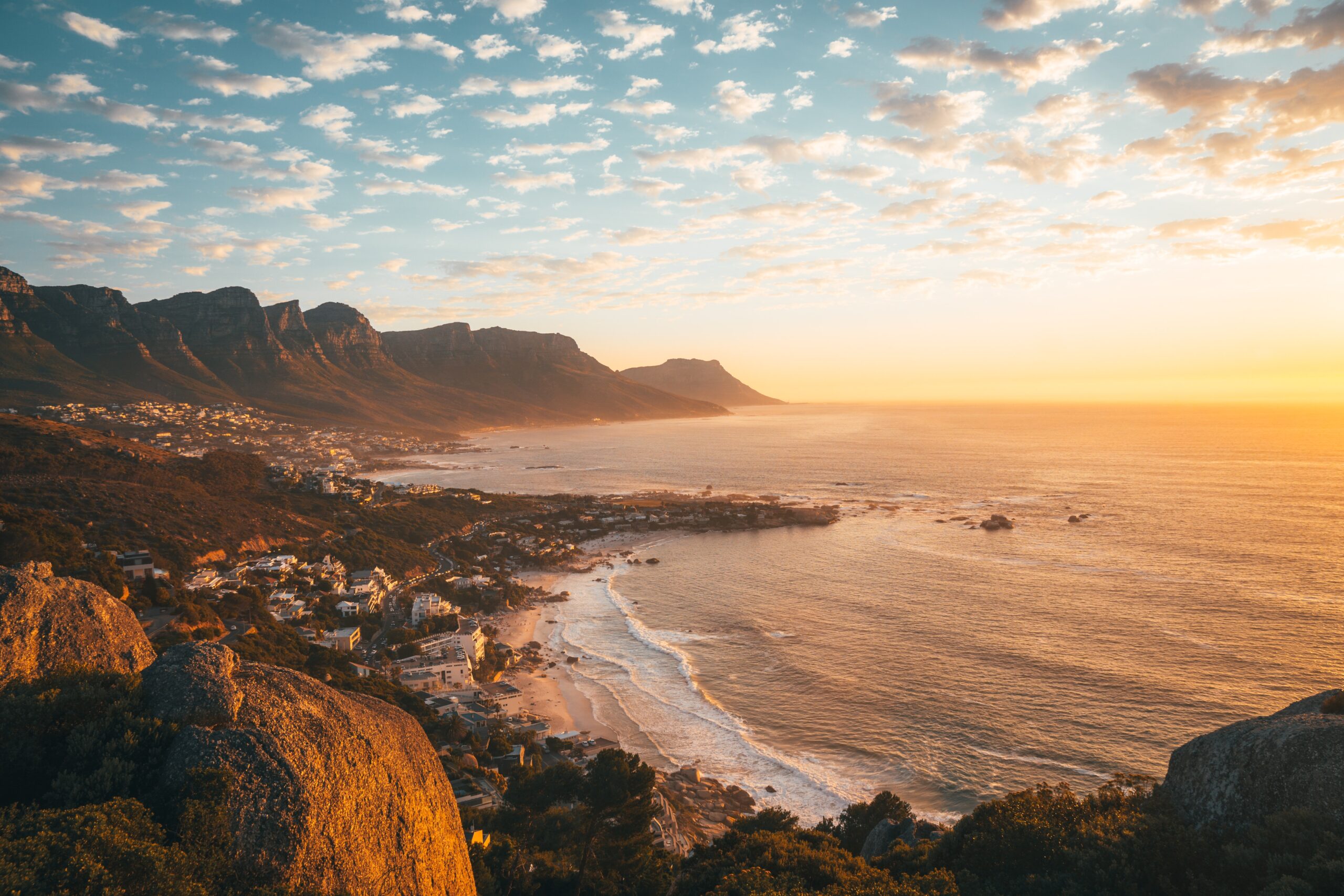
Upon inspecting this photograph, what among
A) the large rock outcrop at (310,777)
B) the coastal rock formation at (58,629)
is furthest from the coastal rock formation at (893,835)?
the coastal rock formation at (58,629)

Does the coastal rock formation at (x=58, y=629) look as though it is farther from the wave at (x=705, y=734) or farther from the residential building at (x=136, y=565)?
the residential building at (x=136, y=565)

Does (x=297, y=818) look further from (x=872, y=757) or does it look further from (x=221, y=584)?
(x=221, y=584)

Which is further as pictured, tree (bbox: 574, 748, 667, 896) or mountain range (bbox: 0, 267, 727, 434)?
mountain range (bbox: 0, 267, 727, 434)

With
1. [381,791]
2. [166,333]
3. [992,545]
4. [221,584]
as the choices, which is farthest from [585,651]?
[166,333]

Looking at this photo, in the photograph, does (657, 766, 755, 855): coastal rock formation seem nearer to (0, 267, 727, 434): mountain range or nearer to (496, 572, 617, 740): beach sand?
(496, 572, 617, 740): beach sand

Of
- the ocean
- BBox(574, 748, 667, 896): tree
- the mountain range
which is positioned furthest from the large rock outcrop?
the mountain range
